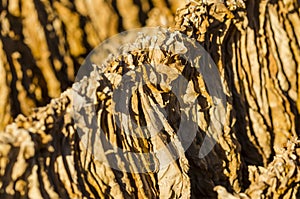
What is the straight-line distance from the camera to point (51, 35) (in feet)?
3.90

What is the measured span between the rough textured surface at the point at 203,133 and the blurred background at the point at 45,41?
7.8 inches

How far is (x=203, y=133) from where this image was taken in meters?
1.16

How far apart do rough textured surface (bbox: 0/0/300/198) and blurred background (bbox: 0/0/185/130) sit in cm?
20

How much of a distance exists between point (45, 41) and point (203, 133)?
40 centimetres

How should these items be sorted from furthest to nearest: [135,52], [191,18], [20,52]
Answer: [20,52] → [191,18] → [135,52]

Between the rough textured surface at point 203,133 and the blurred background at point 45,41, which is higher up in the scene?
the blurred background at point 45,41

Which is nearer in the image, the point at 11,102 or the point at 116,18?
the point at 11,102

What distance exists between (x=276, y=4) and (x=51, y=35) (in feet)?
1.82

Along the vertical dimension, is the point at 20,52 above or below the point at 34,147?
above

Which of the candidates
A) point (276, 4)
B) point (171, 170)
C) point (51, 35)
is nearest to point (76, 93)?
point (171, 170)

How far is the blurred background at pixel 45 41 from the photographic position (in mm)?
1087

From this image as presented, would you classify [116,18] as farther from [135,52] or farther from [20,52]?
[135,52]

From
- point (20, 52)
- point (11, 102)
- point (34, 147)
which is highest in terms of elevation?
point (20, 52)

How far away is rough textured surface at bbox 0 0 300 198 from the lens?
0.84 meters
